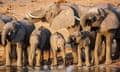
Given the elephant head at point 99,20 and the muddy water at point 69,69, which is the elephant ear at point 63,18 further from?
the muddy water at point 69,69

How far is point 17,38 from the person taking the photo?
59.3ft

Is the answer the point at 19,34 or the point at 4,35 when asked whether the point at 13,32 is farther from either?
the point at 4,35

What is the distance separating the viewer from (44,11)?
2005 cm

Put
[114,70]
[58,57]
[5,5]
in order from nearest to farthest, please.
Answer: [114,70] < [58,57] < [5,5]

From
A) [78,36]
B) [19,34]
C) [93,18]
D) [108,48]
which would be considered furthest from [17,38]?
[108,48]

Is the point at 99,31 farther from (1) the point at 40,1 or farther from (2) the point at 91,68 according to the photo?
(1) the point at 40,1

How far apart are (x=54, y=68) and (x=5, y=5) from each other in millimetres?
12961

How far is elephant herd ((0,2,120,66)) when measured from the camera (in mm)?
17734

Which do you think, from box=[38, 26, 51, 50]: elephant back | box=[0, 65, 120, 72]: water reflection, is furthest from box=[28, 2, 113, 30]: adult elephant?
box=[0, 65, 120, 72]: water reflection

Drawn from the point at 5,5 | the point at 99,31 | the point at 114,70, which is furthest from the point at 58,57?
the point at 5,5

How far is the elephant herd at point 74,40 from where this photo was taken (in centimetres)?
1773

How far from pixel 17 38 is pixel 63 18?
1.92m

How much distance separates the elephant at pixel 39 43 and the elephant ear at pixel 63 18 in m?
0.86

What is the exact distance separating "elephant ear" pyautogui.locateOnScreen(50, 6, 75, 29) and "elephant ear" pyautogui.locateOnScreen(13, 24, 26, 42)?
139 centimetres
